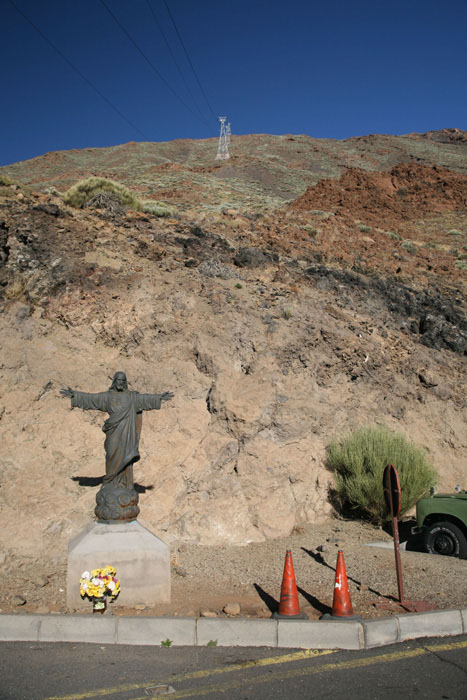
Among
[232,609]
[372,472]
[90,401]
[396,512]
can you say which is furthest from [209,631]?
[372,472]

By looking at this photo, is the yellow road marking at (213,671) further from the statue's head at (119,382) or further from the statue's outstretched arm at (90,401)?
the statue's head at (119,382)

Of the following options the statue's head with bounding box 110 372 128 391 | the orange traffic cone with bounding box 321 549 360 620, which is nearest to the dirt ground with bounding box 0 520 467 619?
the orange traffic cone with bounding box 321 549 360 620

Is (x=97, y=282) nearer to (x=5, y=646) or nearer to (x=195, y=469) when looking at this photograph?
(x=195, y=469)

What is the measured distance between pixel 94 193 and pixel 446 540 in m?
16.6

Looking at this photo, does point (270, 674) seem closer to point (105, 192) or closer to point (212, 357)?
point (212, 357)

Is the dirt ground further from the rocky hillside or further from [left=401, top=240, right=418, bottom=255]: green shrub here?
[left=401, top=240, right=418, bottom=255]: green shrub

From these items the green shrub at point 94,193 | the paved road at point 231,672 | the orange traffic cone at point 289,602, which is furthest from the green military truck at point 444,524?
the green shrub at point 94,193

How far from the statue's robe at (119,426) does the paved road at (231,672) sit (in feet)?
6.52

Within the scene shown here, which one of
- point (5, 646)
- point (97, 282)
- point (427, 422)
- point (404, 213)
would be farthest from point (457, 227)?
point (5, 646)

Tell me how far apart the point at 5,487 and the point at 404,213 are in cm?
2866

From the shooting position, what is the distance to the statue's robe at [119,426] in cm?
638

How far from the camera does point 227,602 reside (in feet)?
20.1

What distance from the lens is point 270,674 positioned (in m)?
4.37

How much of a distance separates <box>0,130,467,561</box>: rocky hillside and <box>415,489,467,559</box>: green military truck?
225 cm
